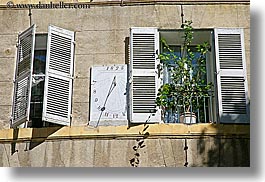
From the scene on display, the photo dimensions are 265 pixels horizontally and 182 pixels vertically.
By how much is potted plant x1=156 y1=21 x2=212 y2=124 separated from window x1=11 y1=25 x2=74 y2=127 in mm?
945

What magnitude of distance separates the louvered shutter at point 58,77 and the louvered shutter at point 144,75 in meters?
0.64

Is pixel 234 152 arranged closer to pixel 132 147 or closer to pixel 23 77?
pixel 132 147

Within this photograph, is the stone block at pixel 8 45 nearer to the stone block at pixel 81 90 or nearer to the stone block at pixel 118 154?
the stone block at pixel 81 90

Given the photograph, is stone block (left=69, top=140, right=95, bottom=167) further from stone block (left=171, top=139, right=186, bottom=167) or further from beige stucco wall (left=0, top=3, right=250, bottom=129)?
stone block (left=171, top=139, right=186, bottom=167)

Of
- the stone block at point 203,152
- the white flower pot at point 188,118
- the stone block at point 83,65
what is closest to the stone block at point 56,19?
the stone block at point 83,65

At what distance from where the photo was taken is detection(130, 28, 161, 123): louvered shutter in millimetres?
5297

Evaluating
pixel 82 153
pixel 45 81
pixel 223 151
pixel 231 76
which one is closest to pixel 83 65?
pixel 45 81

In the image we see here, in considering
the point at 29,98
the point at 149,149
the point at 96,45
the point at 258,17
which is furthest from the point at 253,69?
the point at 29,98

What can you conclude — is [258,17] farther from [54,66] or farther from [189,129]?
[54,66]

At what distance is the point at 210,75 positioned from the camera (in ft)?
18.7

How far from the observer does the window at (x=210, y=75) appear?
530 centimetres

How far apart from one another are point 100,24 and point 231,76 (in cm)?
149

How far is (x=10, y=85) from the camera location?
565cm

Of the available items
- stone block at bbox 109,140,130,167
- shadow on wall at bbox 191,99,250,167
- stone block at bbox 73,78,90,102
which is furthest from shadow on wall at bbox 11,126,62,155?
shadow on wall at bbox 191,99,250,167
